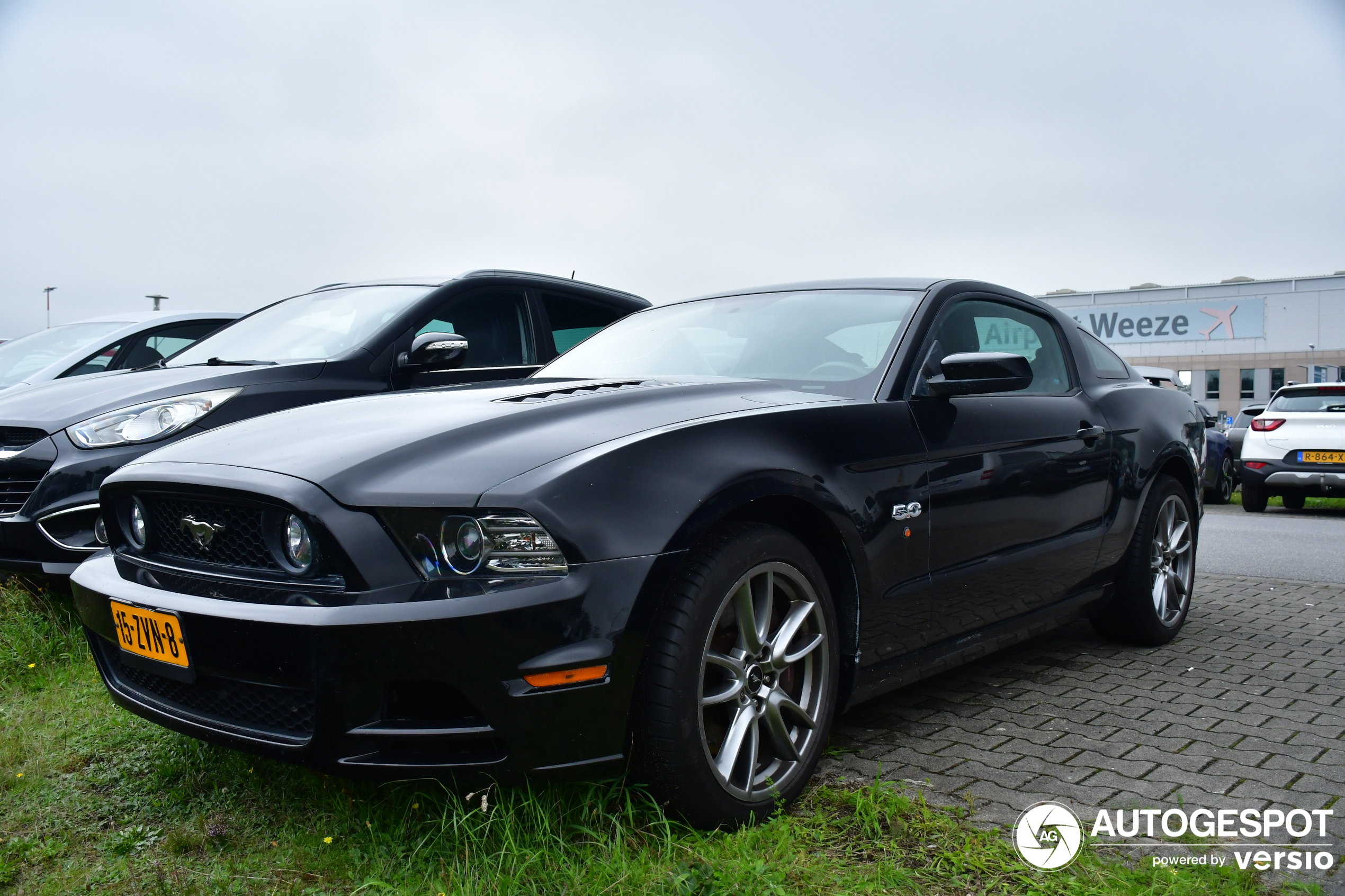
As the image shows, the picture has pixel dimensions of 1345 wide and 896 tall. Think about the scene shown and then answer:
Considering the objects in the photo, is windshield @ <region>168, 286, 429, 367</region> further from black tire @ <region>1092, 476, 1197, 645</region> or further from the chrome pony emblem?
black tire @ <region>1092, 476, 1197, 645</region>

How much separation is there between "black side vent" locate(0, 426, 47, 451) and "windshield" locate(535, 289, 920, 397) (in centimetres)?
211

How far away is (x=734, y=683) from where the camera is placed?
2.53 m

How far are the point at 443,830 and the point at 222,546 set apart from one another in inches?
33.1

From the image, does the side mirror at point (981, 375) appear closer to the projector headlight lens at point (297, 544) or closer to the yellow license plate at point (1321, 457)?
the projector headlight lens at point (297, 544)

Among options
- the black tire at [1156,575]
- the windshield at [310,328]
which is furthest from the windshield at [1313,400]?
the windshield at [310,328]

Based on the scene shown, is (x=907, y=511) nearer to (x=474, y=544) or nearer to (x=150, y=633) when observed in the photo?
(x=474, y=544)

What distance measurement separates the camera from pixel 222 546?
8.19 ft

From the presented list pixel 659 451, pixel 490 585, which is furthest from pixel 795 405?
pixel 490 585

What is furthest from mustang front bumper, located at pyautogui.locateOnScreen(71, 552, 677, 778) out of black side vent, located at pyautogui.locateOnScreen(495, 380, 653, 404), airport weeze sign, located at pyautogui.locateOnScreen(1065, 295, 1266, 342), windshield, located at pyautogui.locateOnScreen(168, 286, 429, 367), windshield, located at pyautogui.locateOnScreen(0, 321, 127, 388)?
airport weeze sign, located at pyautogui.locateOnScreen(1065, 295, 1266, 342)

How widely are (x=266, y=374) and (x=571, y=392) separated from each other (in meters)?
2.31

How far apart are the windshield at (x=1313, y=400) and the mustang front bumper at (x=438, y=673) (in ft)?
40.7

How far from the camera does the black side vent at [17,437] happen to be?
14.2 feet

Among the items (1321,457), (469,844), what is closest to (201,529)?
(469,844)

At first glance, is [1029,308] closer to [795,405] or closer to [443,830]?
[795,405]
